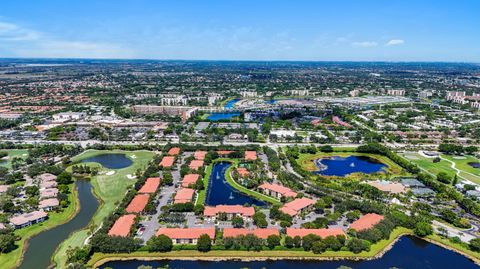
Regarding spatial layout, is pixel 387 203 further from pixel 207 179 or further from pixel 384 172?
pixel 207 179

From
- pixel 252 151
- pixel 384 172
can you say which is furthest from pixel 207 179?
pixel 384 172

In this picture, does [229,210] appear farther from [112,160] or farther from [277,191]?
[112,160]

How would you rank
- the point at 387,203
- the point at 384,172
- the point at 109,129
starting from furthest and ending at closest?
1. the point at 109,129
2. the point at 384,172
3. the point at 387,203

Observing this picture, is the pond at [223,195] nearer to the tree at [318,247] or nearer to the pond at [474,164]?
the tree at [318,247]

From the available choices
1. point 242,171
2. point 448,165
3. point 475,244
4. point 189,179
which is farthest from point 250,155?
point 475,244

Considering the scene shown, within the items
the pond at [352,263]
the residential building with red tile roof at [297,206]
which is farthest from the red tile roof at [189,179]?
the pond at [352,263]

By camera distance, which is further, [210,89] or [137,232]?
[210,89]
